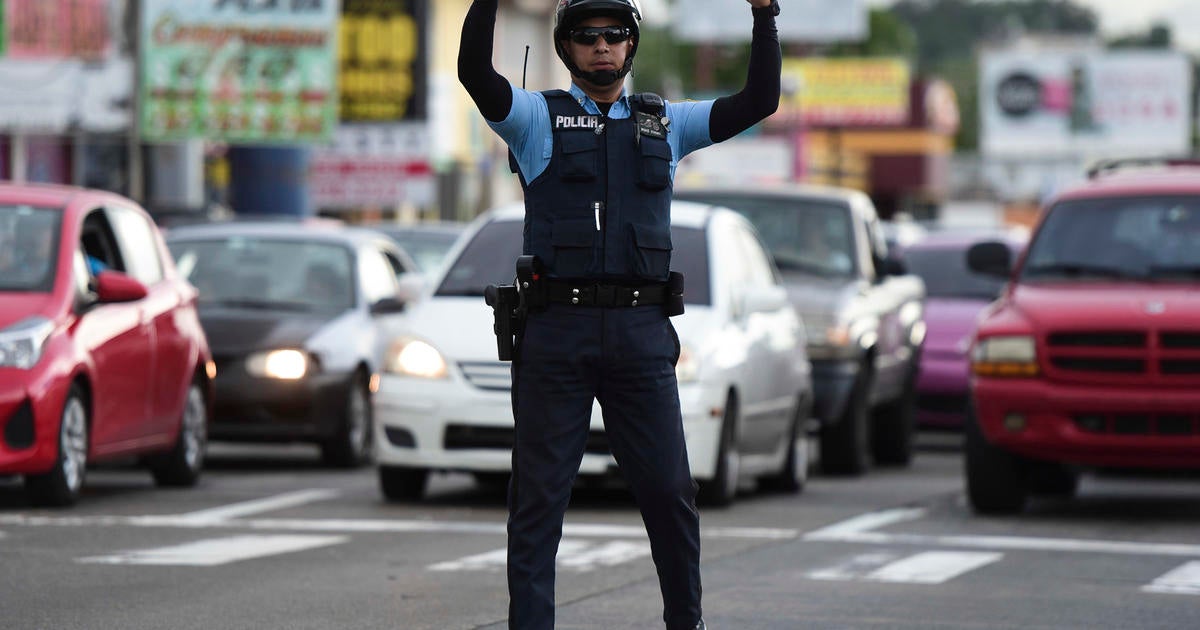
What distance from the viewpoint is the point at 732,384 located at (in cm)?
1428

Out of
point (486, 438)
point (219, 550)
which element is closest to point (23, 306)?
point (219, 550)

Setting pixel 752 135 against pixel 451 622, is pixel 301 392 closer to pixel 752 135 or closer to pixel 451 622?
pixel 451 622

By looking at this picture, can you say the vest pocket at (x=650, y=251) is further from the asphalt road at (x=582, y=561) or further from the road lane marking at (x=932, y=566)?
the road lane marking at (x=932, y=566)

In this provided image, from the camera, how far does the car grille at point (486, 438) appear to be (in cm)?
1373

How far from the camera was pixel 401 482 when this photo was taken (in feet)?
47.3

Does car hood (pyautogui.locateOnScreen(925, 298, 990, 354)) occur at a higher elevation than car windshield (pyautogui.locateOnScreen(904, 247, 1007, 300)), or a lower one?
lower

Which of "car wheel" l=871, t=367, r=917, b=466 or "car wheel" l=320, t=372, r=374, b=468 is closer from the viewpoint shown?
"car wheel" l=320, t=372, r=374, b=468

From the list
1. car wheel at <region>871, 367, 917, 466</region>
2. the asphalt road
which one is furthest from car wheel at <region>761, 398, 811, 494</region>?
car wheel at <region>871, 367, 917, 466</region>

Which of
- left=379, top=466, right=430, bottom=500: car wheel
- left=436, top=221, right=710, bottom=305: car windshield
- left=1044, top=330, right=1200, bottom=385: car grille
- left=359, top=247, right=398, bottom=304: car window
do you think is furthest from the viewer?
left=359, top=247, right=398, bottom=304: car window

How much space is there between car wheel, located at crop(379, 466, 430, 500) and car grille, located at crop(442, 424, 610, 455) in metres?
0.50

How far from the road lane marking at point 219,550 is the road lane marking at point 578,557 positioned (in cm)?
86

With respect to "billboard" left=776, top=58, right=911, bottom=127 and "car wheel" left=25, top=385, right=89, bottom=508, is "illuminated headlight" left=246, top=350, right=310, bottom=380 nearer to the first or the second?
"car wheel" left=25, top=385, right=89, bottom=508

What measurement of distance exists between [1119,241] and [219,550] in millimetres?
5461

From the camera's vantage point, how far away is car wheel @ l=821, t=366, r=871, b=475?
58.3 feet
